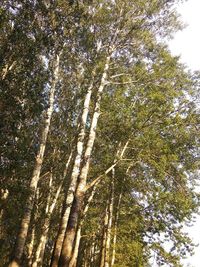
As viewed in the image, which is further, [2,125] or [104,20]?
[104,20]

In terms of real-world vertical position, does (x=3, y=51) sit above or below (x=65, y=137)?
below

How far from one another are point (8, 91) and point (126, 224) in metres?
11.4

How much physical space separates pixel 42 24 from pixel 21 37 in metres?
1.37

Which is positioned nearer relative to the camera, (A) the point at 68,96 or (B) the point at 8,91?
(B) the point at 8,91

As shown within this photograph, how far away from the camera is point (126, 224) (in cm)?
2206

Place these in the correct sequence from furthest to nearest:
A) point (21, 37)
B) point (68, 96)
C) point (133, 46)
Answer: point (68, 96) < point (133, 46) < point (21, 37)

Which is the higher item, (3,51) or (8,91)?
(3,51)

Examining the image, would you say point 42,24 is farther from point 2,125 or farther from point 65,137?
point 65,137

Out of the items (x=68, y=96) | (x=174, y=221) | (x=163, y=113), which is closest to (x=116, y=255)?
(x=174, y=221)

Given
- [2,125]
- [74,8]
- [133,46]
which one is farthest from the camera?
[133,46]

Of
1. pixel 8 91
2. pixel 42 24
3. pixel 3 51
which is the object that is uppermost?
pixel 42 24

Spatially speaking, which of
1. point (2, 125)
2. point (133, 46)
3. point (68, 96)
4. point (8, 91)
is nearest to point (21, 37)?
point (8, 91)

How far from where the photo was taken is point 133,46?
21.4 meters

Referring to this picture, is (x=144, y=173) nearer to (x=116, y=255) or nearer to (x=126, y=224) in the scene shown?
(x=126, y=224)
